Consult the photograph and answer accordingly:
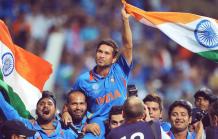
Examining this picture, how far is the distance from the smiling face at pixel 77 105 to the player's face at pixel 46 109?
459mm

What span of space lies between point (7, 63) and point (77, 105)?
1094mm

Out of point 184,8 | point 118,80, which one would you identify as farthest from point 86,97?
point 184,8

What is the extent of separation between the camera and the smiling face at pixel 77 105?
43.1 ft

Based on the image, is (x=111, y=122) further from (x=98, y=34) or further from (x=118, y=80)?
(x=98, y=34)

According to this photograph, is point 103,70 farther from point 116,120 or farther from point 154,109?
point 154,109

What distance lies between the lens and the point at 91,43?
21906 mm

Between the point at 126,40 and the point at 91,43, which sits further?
the point at 91,43

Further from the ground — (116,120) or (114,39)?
(114,39)

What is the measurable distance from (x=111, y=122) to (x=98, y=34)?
31.3 feet

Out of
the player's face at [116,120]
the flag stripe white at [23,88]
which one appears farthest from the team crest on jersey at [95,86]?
the flag stripe white at [23,88]

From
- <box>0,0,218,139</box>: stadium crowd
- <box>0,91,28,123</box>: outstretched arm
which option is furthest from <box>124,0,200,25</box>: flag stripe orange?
<box>0,91,28,123</box>: outstretched arm

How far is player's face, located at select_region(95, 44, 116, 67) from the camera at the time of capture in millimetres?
13109

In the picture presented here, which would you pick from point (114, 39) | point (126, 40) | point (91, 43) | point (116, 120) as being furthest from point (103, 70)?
point (114, 39)

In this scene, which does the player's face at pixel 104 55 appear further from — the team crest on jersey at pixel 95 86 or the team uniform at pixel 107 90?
the team crest on jersey at pixel 95 86
